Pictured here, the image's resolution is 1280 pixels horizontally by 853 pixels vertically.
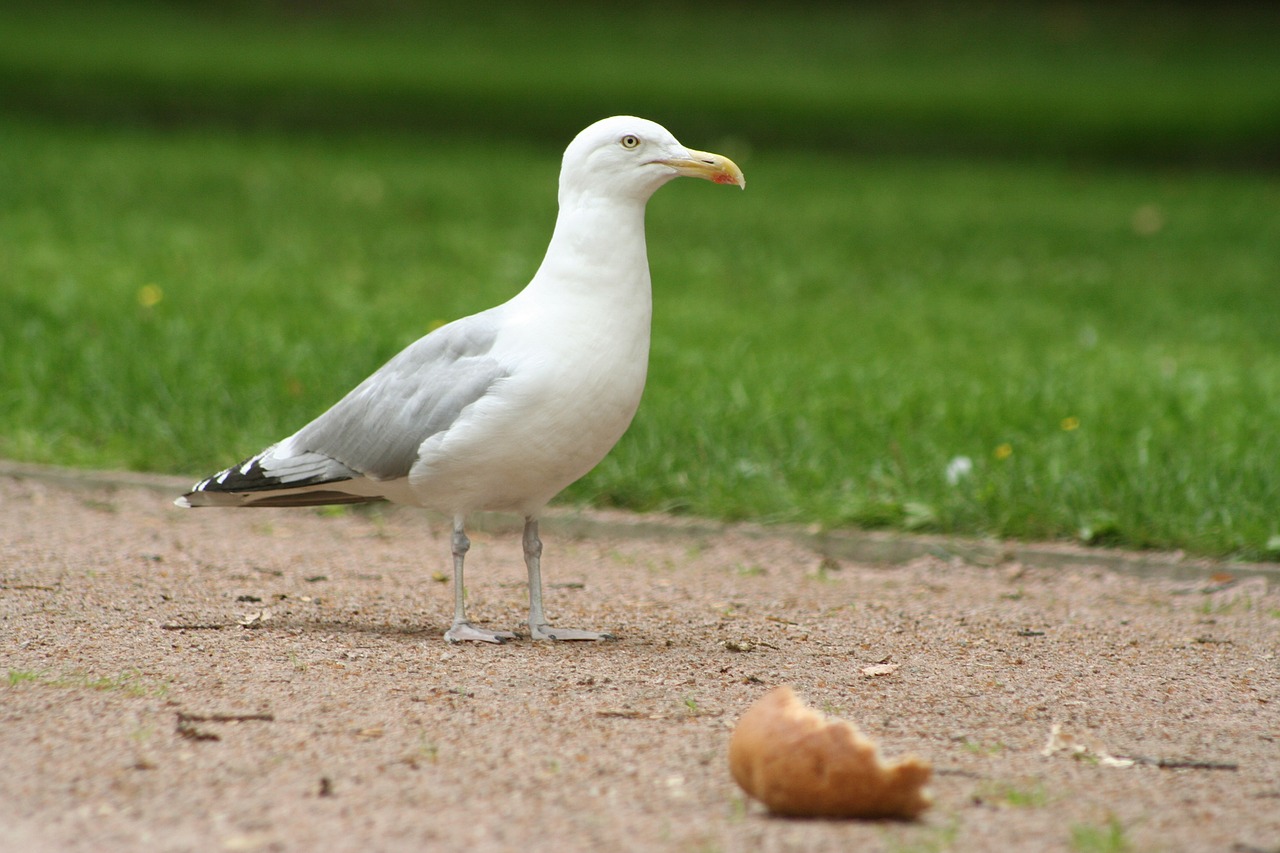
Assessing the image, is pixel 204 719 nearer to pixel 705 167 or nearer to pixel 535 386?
pixel 535 386

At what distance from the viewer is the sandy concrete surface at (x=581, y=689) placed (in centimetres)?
304

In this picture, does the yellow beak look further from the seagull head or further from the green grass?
the green grass

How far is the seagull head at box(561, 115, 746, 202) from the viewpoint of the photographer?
440 cm

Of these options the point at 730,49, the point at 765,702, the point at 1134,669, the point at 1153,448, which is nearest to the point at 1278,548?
the point at 1153,448

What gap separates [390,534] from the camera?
20.2 ft

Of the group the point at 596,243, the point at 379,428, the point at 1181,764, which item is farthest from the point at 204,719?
the point at 1181,764

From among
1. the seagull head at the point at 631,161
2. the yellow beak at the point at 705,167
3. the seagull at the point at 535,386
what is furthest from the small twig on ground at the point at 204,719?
the yellow beak at the point at 705,167

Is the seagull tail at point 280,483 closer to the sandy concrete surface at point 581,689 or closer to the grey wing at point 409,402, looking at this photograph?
the grey wing at point 409,402

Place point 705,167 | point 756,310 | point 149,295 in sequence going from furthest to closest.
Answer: point 756,310
point 149,295
point 705,167

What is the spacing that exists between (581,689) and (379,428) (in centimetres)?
104

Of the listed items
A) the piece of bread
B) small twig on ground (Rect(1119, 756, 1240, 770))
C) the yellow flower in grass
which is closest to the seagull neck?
the piece of bread

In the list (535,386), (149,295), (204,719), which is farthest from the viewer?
(149,295)

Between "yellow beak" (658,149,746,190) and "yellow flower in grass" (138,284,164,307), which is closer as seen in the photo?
"yellow beak" (658,149,746,190)

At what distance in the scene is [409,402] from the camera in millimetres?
4473
